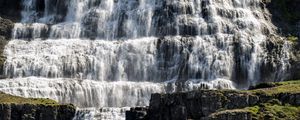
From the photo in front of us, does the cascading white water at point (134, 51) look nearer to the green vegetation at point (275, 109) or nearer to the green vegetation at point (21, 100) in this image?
the green vegetation at point (21, 100)

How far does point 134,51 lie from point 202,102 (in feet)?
117

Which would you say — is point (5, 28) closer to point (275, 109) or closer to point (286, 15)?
point (286, 15)

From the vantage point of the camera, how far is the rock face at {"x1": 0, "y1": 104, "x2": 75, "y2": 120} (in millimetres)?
134000

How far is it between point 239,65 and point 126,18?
24383mm

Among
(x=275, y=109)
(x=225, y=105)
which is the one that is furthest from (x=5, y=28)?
(x=275, y=109)

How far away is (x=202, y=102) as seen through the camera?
12600cm

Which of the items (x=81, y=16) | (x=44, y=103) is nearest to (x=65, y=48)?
(x=81, y=16)

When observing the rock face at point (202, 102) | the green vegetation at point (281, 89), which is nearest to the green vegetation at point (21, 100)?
the rock face at point (202, 102)

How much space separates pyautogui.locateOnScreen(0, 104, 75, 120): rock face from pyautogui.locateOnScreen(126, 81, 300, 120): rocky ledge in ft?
34.9

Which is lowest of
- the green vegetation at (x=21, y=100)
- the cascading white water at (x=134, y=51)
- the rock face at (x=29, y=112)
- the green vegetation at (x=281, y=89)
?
the rock face at (x=29, y=112)

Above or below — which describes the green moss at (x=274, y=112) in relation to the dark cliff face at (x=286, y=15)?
below

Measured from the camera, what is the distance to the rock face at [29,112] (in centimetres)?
13400

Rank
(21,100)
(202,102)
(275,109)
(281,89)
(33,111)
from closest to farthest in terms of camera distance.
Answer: (275,109) → (202,102) → (281,89) → (33,111) → (21,100)

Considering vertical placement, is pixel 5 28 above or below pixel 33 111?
above
